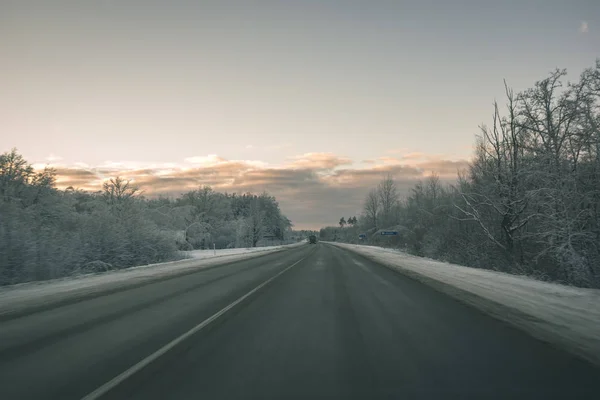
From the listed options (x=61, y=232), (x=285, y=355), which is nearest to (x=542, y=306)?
(x=285, y=355)

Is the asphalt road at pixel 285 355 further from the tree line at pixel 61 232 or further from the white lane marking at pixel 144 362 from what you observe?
the tree line at pixel 61 232

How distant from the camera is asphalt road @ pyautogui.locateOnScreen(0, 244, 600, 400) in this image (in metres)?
4.14

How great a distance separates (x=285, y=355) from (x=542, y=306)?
6.74 m

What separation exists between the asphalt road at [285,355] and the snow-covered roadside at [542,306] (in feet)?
1.53

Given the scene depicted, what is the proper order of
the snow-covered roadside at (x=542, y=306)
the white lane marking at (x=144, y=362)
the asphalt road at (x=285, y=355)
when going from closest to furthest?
1. the white lane marking at (x=144, y=362)
2. the asphalt road at (x=285, y=355)
3. the snow-covered roadside at (x=542, y=306)

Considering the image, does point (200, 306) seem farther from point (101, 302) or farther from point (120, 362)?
point (120, 362)

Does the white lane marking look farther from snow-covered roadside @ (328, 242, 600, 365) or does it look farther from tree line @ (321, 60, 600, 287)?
tree line @ (321, 60, 600, 287)

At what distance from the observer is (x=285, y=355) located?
5422 mm

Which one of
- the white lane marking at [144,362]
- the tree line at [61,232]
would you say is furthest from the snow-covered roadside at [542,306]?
the tree line at [61,232]

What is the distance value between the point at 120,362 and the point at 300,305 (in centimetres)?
524

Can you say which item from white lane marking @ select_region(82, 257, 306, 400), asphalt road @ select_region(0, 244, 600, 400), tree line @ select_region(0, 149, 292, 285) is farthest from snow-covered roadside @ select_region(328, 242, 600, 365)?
tree line @ select_region(0, 149, 292, 285)

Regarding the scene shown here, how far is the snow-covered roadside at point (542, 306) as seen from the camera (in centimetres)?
623

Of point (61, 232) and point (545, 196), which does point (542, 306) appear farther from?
point (61, 232)

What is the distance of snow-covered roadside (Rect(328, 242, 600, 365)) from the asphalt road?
0.47 meters
